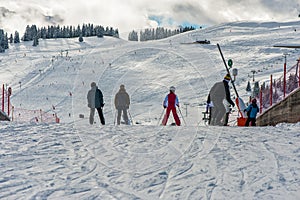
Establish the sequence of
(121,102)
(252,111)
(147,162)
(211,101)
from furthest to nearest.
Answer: (252,111), (121,102), (211,101), (147,162)

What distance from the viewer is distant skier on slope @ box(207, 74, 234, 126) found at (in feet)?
42.6

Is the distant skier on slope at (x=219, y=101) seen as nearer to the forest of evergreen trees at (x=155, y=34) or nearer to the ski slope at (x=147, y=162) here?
the ski slope at (x=147, y=162)

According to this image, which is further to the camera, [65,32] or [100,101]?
[65,32]

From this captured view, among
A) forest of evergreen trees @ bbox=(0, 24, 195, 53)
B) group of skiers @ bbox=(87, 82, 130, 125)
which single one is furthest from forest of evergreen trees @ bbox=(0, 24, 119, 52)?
group of skiers @ bbox=(87, 82, 130, 125)

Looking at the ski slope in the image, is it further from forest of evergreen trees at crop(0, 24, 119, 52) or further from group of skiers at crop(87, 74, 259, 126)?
forest of evergreen trees at crop(0, 24, 119, 52)

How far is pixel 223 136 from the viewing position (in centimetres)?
889

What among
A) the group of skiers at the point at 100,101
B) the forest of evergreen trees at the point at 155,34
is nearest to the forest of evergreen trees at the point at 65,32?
the forest of evergreen trees at the point at 155,34

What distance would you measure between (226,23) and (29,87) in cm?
Answer: 8414

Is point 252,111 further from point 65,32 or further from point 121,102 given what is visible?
point 65,32

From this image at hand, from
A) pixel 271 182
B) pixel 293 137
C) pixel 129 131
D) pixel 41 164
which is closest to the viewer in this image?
pixel 271 182

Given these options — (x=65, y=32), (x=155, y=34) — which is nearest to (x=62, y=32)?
(x=65, y=32)

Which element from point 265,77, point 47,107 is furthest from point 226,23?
point 47,107

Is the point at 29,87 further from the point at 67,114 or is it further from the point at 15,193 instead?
the point at 15,193

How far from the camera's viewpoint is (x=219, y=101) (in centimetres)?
1310
